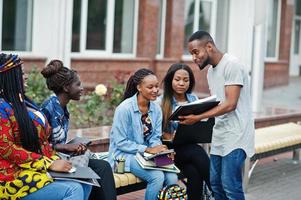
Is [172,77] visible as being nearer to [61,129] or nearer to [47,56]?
[61,129]

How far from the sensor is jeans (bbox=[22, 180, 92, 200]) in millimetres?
4566

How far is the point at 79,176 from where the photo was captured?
4.73m

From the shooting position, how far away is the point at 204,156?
650cm

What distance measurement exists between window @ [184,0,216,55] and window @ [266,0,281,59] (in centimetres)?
344

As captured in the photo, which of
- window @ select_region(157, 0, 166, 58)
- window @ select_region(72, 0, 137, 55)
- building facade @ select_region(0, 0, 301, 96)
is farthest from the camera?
window @ select_region(157, 0, 166, 58)

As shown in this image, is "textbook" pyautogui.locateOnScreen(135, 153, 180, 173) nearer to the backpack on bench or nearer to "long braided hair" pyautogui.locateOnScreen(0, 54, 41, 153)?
the backpack on bench

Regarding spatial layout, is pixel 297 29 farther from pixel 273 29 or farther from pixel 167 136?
pixel 167 136

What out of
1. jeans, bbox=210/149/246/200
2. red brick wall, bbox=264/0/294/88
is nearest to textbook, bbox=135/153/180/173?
jeans, bbox=210/149/246/200

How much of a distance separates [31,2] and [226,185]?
831cm

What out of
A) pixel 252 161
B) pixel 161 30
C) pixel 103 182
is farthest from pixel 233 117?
pixel 161 30

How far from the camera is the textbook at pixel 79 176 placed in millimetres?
4652

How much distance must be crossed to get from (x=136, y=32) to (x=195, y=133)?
9.06 metres

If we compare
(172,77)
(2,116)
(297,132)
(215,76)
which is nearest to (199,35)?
(215,76)

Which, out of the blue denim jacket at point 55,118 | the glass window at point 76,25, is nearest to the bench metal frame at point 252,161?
the blue denim jacket at point 55,118
